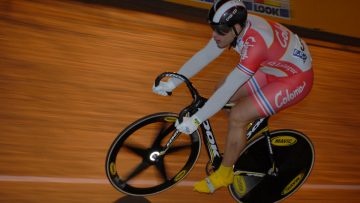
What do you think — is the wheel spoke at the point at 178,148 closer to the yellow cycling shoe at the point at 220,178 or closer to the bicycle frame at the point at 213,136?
the bicycle frame at the point at 213,136

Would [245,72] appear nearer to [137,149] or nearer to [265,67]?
[265,67]

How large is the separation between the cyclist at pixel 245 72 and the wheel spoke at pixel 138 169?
0.48m

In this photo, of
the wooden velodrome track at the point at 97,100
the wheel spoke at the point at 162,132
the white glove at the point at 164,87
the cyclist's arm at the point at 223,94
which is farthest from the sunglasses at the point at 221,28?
the wooden velodrome track at the point at 97,100

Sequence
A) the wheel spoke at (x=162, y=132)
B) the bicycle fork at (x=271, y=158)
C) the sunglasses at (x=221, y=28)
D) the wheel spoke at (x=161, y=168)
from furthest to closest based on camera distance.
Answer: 1. the bicycle fork at (x=271, y=158)
2. the wheel spoke at (x=161, y=168)
3. the wheel spoke at (x=162, y=132)
4. the sunglasses at (x=221, y=28)

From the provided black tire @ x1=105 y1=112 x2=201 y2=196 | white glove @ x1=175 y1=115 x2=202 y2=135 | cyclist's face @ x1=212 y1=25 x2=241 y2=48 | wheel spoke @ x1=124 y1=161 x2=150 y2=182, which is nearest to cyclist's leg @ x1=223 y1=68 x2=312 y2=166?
black tire @ x1=105 y1=112 x2=201 y2=196

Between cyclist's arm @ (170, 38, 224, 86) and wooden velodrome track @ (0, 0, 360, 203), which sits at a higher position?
cyclist's arm @ (170, 38, 224, 86)

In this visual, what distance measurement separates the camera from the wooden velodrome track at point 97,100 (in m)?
4.06

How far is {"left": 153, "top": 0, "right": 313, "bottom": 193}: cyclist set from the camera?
332 cm

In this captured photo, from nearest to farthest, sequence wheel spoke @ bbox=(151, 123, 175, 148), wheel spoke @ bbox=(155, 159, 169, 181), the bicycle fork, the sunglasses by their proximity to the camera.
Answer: the sunglasses < wheel spoke @ bbox=(151, 123, 175, 148) < wheel spoke @ bbox=(155, 159, 169, 181) < the bicycle fork

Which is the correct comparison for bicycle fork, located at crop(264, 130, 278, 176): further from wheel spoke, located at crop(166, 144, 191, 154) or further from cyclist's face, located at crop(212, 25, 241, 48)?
cyclist's face, located at crop(212, 25, 241, 48)

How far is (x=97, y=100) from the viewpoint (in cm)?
523

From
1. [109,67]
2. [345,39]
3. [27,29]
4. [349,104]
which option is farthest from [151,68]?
[345,39]

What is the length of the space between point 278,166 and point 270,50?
1302 millimetres

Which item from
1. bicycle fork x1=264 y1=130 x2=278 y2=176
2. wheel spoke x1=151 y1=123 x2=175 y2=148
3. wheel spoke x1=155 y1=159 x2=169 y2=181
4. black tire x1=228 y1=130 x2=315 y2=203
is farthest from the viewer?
black tire x1=228 y1=130 x2=315 y2=203
